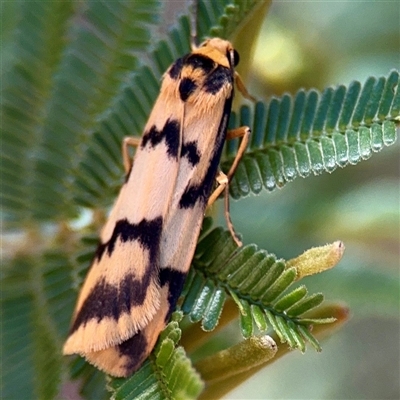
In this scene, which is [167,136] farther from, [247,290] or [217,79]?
[247,290]

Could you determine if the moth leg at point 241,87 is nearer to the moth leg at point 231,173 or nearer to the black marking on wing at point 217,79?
the black marking on wing at point 217,79

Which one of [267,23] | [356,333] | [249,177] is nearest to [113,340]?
[249,177]

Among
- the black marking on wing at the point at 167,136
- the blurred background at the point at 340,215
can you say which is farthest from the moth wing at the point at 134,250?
the blurred background at the point at 340,215

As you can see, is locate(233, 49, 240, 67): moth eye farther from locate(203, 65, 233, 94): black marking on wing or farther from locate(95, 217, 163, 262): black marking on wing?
locate(95, 217, 163, 262): black marking on wing

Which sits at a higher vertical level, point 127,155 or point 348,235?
point 127,155

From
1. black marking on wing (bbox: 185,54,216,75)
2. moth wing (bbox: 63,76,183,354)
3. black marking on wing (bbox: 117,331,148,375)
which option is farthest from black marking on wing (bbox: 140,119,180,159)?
black marking on wing (bbox: 117,331,148,375)

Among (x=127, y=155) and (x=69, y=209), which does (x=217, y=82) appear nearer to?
(x=127, y=155)
